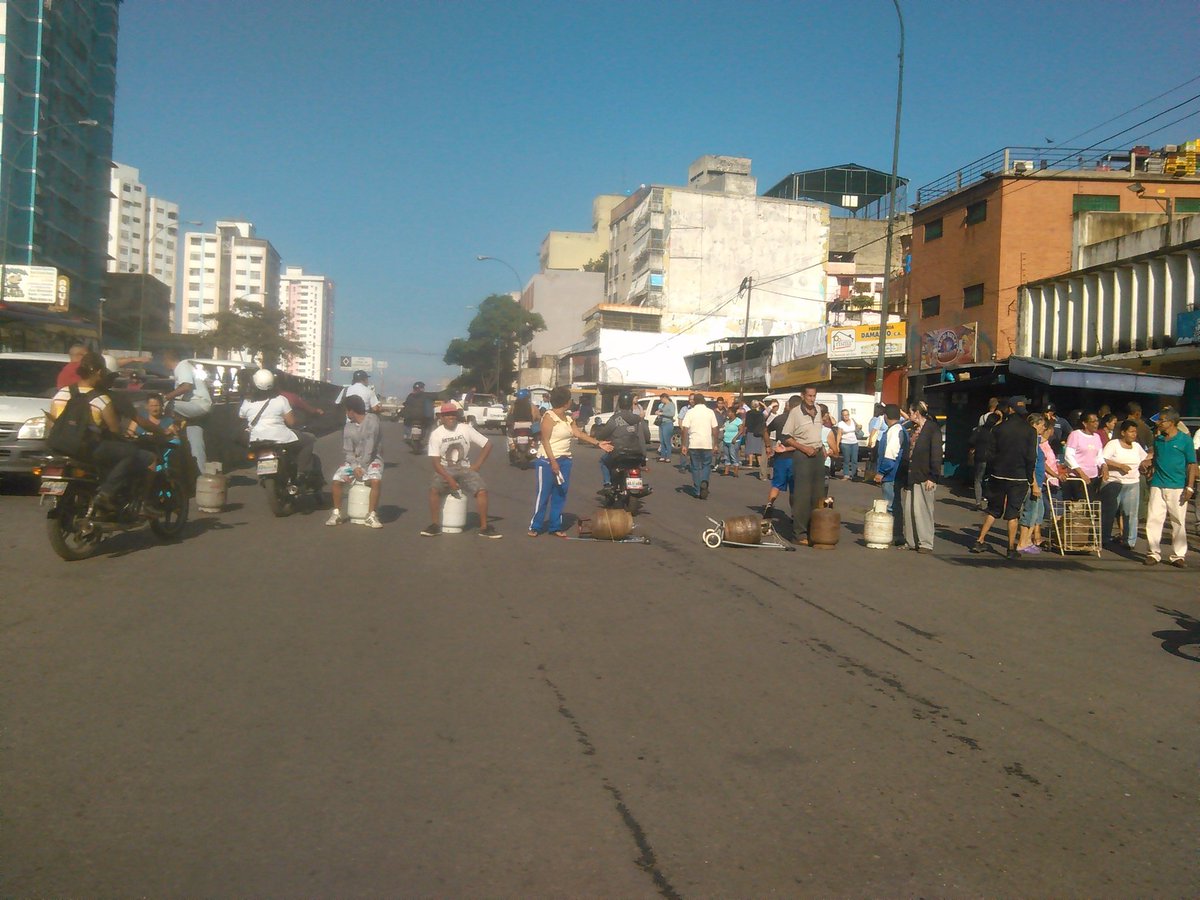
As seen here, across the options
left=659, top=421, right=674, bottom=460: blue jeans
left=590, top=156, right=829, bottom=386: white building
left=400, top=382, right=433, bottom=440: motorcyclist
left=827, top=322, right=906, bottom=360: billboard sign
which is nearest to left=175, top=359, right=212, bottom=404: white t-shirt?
left=400, top=382, right=433, bottom=440: motorcyclist

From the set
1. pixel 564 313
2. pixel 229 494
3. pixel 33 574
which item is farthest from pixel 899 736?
pixel 564 313

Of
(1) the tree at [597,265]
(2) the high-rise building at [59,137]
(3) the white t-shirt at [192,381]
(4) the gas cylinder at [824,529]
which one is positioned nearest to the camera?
(4) the gas cylinder at [824,529]

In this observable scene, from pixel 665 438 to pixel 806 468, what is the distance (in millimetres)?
15421

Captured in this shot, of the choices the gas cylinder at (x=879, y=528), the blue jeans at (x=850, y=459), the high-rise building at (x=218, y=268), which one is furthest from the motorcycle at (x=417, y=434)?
the high-rise building at (x=218, y=268)

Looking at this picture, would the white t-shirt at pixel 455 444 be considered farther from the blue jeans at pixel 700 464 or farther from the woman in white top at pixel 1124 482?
the woman in white top at pixel 1124 482

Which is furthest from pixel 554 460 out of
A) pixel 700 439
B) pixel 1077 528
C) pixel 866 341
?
pixel 866 341

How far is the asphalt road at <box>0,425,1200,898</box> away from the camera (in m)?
3.78

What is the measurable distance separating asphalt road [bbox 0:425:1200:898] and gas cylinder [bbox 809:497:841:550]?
98.3 inches

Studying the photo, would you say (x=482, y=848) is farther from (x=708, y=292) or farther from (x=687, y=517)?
(x=708, y=292)

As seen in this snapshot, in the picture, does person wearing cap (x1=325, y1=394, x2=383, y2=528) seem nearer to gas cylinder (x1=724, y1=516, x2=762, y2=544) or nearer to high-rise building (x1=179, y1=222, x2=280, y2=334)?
gas cylinder (x1=724, y1=516, x2=762, y2=544)

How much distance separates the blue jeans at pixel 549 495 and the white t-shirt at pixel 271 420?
3.47 meters

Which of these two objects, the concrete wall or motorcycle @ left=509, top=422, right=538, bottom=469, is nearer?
motorcycle @ left=509, top=422, right=538, bottom=469

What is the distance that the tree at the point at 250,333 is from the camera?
86.5m

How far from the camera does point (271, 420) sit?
13.0 meters
